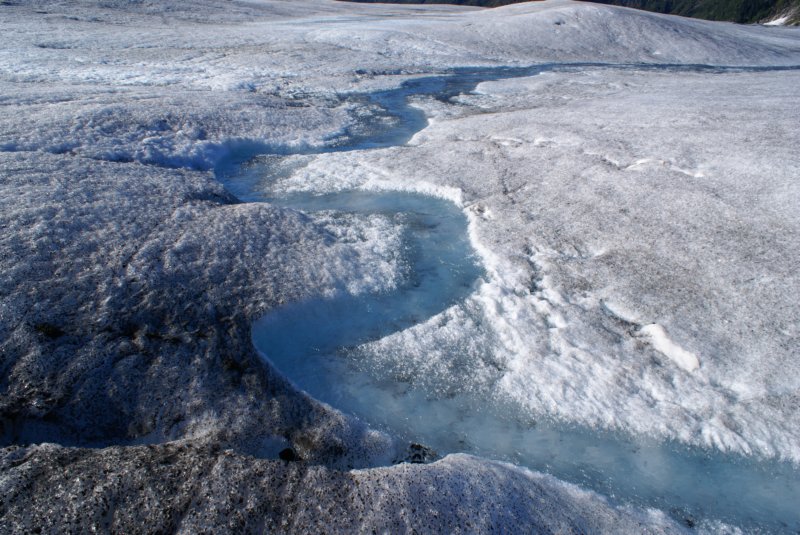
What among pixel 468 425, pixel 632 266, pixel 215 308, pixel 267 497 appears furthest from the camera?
pixel 632 266

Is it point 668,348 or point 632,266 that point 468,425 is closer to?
point 668,348

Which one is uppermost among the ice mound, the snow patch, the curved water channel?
the ice mound

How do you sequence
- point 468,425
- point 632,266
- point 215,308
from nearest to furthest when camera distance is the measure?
point 468,425 → point 215,308 → point 632,266

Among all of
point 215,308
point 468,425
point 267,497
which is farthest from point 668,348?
point 215,308

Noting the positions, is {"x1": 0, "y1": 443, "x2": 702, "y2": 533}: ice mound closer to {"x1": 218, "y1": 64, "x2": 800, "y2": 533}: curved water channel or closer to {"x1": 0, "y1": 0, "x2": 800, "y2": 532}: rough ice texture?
{"x1": 0, "y1": 0, "x2": 800, "y2": 532}: rough ice texture

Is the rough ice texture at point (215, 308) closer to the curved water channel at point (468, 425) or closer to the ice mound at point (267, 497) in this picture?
the ice mound at point (267, 497)

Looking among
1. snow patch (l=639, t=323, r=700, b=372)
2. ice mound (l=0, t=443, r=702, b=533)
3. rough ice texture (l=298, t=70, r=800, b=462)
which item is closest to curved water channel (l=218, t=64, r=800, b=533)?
rough ice texture (l=298, t=70, r=800, b=462)

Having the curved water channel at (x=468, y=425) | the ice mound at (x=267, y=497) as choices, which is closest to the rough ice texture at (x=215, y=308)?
the ice mound at (x=267, y=497)
